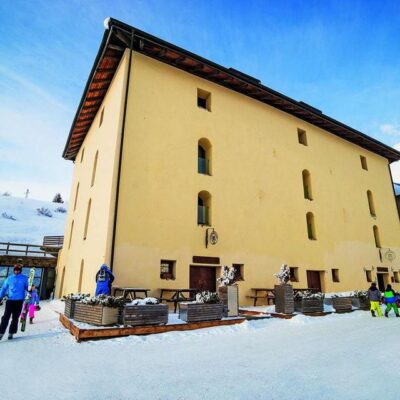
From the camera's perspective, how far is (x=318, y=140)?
67.0ft

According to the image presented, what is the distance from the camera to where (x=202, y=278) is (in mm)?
12977

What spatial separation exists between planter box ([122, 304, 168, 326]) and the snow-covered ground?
1.70 feet

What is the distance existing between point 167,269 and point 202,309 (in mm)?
4000

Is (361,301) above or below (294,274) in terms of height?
below

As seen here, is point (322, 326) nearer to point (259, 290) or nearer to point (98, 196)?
point (259, 290)

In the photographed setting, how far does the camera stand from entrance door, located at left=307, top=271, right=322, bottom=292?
54.9ft

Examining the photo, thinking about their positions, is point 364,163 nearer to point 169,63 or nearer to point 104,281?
point 169,63

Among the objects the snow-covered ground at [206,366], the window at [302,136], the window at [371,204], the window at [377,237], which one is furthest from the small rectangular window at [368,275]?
the snow-covered ground at [206,366]

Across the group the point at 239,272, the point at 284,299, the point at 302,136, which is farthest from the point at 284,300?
the point at 302,136

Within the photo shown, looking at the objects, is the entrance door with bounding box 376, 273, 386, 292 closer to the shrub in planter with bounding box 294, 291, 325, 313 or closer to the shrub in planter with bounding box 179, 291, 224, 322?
the shrub in planter with bounding box 294, 291, 325, 313

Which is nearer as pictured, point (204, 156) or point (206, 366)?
point (206, 366)

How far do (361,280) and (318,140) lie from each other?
31.8ft

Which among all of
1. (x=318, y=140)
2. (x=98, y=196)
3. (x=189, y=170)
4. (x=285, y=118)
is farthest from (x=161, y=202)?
(x=318, y=140)

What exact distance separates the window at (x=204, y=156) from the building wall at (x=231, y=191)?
1.09 feet
